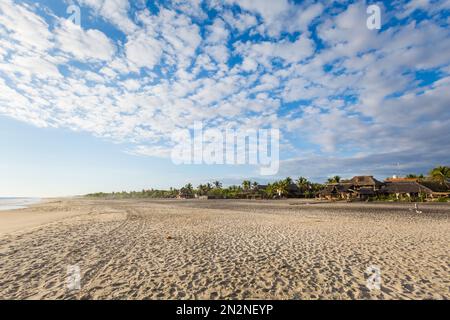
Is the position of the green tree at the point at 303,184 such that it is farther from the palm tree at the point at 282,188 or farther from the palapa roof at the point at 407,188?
the palapa roof at the point at 407,188

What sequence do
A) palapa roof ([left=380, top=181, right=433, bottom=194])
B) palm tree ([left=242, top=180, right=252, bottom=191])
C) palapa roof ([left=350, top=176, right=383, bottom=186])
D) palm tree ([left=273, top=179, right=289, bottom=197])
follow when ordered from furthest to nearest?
palm tree ([left=242, top=180, right=252, bottom=191]) → palm tree ([left=273, top=179, right=289, bottom=197]) → palapa roof ([left=350, top=176, right=383, bottom=186]) → palapa roof ([left=380, top=181, right=433, bottom=194])

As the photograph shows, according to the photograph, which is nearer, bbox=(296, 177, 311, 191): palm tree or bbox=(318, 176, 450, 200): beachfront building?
bbox=(318, 176, 450, 200): beachfront building

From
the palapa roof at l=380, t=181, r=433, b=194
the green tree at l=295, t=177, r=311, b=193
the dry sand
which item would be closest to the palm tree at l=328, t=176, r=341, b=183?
the green tree at l=295, t=177, r=311, b=193

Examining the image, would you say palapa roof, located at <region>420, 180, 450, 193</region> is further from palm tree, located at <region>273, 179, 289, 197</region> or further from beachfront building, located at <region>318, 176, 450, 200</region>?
palm tree, located at <region>273, 179, 289, 197</region>

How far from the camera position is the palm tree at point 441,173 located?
1880 inches

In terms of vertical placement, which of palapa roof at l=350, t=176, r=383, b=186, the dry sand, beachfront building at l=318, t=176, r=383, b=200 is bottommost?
the dry sand

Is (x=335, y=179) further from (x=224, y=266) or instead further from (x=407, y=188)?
(x=224, y=266)

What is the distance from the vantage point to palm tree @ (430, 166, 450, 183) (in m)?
47.8

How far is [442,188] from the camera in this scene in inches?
1842
